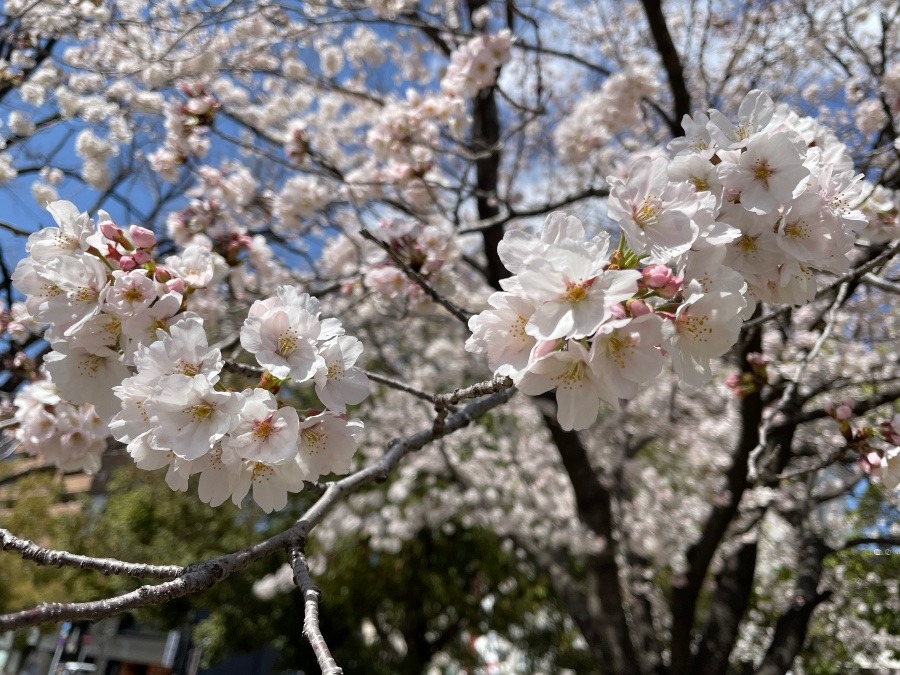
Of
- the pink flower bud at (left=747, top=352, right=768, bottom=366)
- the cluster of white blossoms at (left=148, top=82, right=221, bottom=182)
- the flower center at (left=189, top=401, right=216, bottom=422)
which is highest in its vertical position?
the cluster of white blossoms at (left=148, top=82, right=221, bottom=182)

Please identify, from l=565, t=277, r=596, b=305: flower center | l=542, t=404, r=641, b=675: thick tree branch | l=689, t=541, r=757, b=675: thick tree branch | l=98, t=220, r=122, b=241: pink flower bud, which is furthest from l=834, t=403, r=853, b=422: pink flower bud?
l=689, t=541, r=757, b=675: thick tree branch

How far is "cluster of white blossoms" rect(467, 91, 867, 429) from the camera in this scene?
0.97m

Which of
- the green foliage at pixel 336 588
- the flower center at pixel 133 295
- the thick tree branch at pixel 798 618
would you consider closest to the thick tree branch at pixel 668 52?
the flower center at pixel 133 295

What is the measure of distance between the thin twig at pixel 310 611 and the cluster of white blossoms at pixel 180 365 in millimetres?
145

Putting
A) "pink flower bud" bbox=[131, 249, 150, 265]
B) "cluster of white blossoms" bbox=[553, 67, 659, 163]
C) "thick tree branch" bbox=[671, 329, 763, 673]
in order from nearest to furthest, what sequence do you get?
1. "pink flower bud" bbox=[131, 249, 150, 265]
2. "thick tree branch" bbox=[671, 329, 763, 673]
3. "cluster of white blossoms" bbox=[553, 67, 659, 163]

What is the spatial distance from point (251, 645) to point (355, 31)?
10228mm

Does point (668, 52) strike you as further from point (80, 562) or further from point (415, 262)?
point (80, 562)

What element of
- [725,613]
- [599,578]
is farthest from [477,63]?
[725,613]

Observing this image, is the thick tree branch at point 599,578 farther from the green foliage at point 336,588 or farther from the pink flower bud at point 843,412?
the green foliage at point 336,588

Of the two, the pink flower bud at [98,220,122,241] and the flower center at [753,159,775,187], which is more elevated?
the flower center at [753,159,775,187]

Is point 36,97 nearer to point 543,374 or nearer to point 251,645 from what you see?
point 543,374

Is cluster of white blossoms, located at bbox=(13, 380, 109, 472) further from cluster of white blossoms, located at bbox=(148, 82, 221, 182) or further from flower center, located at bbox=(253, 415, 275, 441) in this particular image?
cluster of white blossoms, located at bbox=(148, 82, 221, 182)

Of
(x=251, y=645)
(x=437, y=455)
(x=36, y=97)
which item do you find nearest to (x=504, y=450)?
(x=437, y=455)

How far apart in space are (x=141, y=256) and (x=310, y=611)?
0.88 metres
